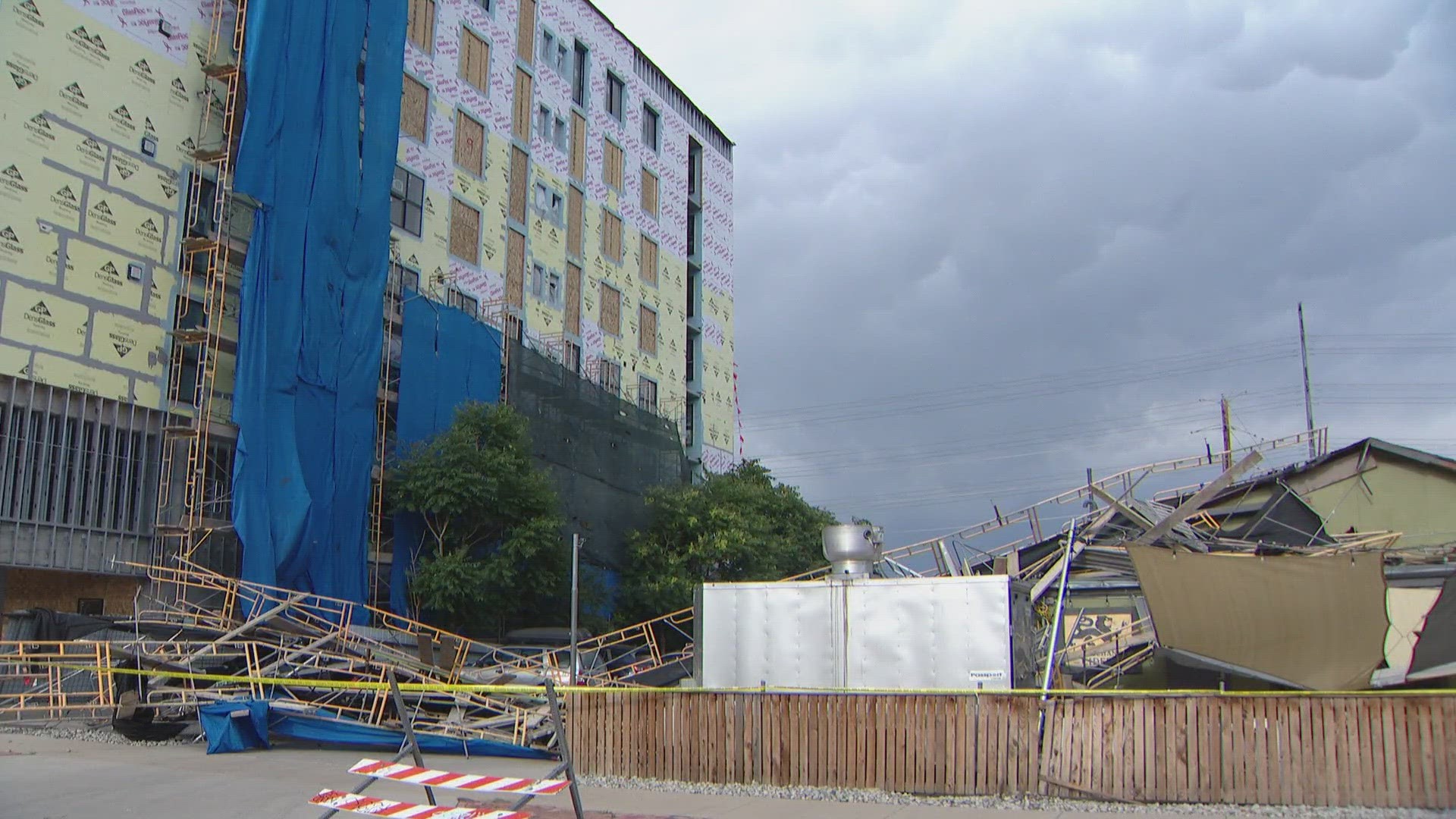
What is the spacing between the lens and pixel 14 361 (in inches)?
1016

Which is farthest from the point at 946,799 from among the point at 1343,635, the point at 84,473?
the point at 84,473

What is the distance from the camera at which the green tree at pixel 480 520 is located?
32688 millimetres

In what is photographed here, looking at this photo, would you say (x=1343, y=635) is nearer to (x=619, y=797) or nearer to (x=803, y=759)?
(x=803, y=759)

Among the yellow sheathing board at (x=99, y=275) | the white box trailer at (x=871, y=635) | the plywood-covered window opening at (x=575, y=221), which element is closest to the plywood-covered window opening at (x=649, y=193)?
the plywood-covered window opening at (x=575, y=221)

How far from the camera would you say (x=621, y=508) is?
4291cm

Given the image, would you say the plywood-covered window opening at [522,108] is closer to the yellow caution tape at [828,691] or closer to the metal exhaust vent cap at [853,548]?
the yellow caution tape at [828,691]

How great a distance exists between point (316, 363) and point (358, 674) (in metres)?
12.4

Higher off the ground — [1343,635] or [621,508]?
[621,508]

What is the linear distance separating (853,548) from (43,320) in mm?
20430

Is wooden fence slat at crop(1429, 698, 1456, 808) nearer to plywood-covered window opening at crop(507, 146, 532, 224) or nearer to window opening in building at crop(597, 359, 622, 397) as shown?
plywood-covered window opening at crop(507, 146, 532, 224)

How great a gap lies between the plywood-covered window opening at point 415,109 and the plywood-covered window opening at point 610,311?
42.2 ft

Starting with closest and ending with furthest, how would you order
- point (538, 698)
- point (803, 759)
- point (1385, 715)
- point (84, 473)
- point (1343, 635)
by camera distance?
1. point (1385, 715)
2. point (803, 759)
3. point (1343, 635)
4. point (538, 698)
5. point (84, 473)

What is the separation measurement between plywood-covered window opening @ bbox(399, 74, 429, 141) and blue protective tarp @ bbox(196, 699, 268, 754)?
2453 centimetres

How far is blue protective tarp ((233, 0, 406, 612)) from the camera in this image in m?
29.4
